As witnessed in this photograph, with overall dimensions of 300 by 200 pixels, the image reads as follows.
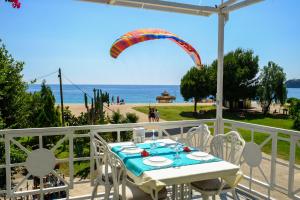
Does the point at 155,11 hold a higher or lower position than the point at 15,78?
higher

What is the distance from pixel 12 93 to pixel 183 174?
4.15 m

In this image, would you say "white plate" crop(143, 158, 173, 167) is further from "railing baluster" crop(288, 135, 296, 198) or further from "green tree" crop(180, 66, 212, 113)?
"green tree" crop(180, 66, 212, 113)

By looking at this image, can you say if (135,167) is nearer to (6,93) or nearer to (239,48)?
(6,93)

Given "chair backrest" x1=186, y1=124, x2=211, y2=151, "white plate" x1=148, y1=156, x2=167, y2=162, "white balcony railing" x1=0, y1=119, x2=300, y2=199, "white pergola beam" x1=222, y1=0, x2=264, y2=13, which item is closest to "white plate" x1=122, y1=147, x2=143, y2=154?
"white plate" x1=148, y1=156, x2=167, y2=162

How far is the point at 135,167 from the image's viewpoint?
7.11 ft

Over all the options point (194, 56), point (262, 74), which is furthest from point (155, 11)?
point (262, 74)

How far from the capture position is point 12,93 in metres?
4.86

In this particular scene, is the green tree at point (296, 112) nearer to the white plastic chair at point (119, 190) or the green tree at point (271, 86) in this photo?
the green tree at point (271, 86)

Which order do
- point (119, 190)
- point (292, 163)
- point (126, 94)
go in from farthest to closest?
point (126, 94) → point (292, 163) → point (119, 190)

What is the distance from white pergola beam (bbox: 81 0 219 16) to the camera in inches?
127

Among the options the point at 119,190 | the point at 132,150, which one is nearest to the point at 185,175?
the point at 119,190

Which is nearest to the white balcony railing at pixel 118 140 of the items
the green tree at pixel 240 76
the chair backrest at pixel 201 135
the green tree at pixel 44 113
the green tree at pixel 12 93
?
the chair backrest at pixel 201 135

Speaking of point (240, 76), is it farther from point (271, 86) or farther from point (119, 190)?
point (119, 190)

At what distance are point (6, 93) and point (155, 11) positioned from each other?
127 inches
